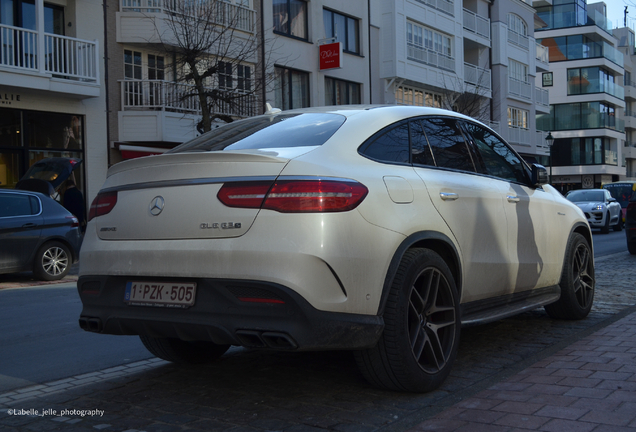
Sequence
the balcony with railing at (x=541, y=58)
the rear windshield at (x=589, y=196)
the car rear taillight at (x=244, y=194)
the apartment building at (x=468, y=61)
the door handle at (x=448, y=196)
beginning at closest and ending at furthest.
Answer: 1. the car rear taillight at (x=244, y=194)
2. the door handle at (x=448, y=196)
3. the rear windshield at (x=589, y=196)
4. the apartment building at (x=468, y=61)
5. the balcony with railing at (x=541, y=58)

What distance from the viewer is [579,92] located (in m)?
68.1

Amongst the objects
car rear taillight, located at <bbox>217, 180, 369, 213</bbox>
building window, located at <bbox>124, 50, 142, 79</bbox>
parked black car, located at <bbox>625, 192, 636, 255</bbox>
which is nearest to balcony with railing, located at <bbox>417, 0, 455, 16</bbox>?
building window, located at <bbox>124, 50, 142, 79</bbox>

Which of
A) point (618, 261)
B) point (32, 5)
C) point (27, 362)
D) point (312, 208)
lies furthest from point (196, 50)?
point (312, 208)

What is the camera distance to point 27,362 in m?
5.54

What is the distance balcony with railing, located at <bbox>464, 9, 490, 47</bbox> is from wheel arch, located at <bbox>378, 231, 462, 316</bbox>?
123 feet

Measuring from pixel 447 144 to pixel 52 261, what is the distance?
30.6 ft

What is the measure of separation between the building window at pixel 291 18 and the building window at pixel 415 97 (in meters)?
6.75

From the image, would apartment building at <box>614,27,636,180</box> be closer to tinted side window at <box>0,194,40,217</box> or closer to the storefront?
the storefront

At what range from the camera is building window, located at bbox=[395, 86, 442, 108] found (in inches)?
1334

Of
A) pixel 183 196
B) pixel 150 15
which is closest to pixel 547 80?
pixel 150 15

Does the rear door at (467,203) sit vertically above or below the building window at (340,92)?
below

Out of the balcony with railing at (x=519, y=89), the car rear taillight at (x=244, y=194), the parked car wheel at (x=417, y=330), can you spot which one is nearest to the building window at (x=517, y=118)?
the balcony with railing at (x=519, y=89)

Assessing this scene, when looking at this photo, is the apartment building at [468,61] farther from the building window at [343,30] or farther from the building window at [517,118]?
the building window at [343,30]

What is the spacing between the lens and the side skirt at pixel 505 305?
4.68 metres
